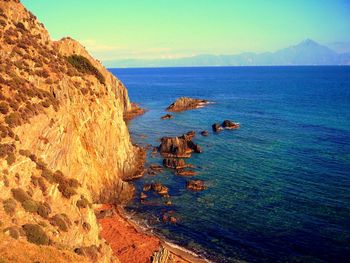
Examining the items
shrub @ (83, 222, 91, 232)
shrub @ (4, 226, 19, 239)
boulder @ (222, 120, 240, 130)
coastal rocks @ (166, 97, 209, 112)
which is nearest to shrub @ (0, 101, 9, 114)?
shrub @ (83, 222, 91, 232)

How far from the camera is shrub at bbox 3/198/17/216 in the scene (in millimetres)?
26256

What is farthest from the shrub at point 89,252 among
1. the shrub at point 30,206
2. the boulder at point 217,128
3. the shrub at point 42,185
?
the boulder at point 217,128

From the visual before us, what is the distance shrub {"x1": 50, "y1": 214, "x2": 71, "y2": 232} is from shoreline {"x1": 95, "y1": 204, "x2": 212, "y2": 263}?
36.8 ft

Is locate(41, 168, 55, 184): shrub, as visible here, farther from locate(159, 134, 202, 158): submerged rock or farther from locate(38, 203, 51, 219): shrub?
locate(159, 134, 202, 158): submerged rock

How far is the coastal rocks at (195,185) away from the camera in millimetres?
56844

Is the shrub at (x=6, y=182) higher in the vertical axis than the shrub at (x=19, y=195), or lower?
higher

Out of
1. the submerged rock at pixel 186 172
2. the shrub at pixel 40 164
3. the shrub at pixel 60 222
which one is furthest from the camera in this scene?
the submerged rock at pixel 186 172

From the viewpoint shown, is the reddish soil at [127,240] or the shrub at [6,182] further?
the reddish soil at [127,240]

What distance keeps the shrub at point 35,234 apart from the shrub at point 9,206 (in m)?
1.89

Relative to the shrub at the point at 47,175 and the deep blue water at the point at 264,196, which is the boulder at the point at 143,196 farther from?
the shrub at the point at 47,175

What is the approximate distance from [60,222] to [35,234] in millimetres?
3959

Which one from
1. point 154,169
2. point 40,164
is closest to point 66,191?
point 40,164

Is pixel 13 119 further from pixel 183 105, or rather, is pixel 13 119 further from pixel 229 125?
pixel 183 105

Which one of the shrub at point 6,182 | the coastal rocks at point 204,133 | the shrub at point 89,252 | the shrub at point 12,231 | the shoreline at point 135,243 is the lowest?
the shoreline at point 135,243
